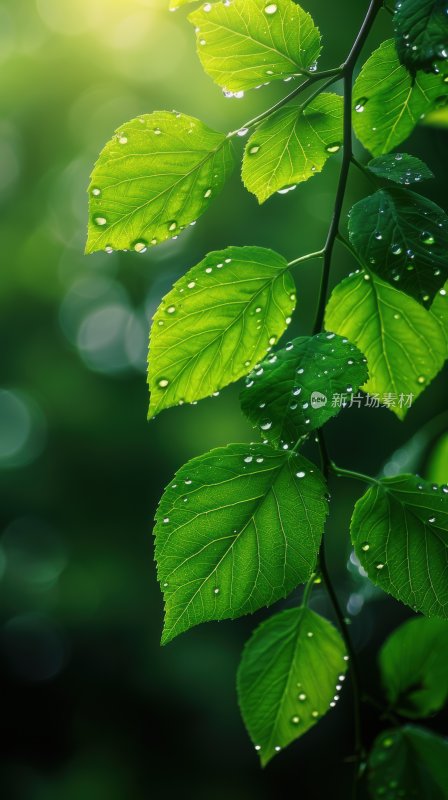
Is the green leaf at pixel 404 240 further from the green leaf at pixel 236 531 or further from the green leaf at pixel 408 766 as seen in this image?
the green leaf at pixel 408 766

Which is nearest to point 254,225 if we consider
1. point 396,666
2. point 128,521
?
point 128,521

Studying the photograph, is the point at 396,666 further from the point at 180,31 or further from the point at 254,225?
the point at 180,31

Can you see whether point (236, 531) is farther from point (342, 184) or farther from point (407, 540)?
point (342, 184)

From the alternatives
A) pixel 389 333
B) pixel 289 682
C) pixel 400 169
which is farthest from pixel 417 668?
pixel 400 169

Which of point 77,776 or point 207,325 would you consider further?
point 77,776

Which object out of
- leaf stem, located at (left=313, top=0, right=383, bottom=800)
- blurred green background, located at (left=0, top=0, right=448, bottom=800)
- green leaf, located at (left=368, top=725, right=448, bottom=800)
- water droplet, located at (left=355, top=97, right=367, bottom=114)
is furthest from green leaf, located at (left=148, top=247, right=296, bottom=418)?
blurred green background, located at (left=0, top=0, right=448, bottom=800)

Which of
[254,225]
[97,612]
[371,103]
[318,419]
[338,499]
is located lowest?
[97,612]
